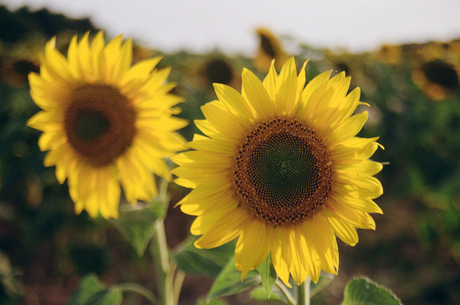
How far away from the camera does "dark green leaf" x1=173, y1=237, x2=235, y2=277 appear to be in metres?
1.42

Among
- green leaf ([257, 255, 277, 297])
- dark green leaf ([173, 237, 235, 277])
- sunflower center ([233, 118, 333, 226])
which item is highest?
sunflower center ([233, 118, 333, 226])

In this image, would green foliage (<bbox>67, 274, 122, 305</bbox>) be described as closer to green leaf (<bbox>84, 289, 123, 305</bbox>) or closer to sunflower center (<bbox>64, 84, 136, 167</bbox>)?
green leaf (<bbox>84, 289, 123, 305</bbox>)

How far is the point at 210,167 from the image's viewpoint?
1041mm

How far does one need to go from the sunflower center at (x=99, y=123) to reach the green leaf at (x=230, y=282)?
0.86 meters

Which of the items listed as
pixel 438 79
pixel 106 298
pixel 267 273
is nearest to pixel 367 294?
pixel 267 273

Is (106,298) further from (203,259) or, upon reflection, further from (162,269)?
(203,259)

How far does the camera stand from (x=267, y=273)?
956 mm

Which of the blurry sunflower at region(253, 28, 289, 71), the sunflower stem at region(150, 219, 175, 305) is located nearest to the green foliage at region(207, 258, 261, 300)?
the sunflower stem at region(150, 219, 175, 305)

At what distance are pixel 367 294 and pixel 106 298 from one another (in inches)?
41.0

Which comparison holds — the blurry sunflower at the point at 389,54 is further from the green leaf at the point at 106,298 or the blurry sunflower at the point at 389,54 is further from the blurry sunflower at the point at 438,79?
the green leaf at the point at 106,298

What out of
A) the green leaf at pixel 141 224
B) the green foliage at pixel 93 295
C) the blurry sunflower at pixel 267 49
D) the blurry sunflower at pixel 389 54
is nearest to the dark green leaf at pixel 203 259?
the green leaf at pixel 141 224

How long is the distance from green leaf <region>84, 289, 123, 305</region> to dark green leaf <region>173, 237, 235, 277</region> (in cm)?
29

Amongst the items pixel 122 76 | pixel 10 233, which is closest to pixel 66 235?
pixel 10 233

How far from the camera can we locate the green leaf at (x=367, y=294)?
0.97 m
